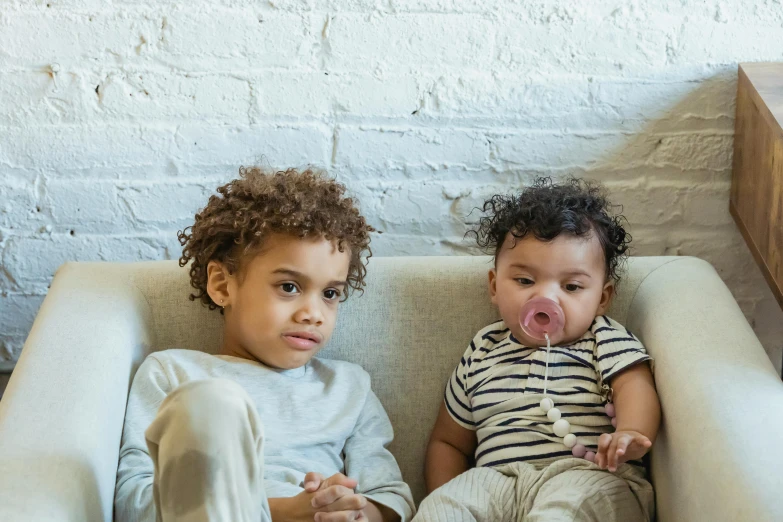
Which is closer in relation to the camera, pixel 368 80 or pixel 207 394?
pixel 207 394

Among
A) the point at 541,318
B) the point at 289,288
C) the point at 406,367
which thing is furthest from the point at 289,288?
the point at 541,318

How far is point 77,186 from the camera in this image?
1.66 m

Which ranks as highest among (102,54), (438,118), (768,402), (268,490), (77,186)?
(102,54)

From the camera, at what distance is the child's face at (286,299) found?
1.34m

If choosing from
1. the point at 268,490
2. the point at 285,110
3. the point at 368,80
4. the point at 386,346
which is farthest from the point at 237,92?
the point at 268,490

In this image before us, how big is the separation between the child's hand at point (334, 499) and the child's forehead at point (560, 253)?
0.46 meters

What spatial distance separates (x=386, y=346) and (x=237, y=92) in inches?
20.7

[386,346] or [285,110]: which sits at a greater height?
[285,110]

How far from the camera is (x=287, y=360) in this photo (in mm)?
1361

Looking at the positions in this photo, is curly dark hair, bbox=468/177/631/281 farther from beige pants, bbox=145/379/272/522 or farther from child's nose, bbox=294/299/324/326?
beige pants, bbox=145/379/272/522

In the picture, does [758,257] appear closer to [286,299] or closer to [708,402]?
[708,402]

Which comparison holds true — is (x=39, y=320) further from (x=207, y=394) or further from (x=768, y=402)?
(x=768, y=402)

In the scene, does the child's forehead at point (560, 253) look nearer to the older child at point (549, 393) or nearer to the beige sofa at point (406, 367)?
the older child at point (549, 393)

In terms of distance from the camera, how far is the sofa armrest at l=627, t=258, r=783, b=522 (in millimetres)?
1033
